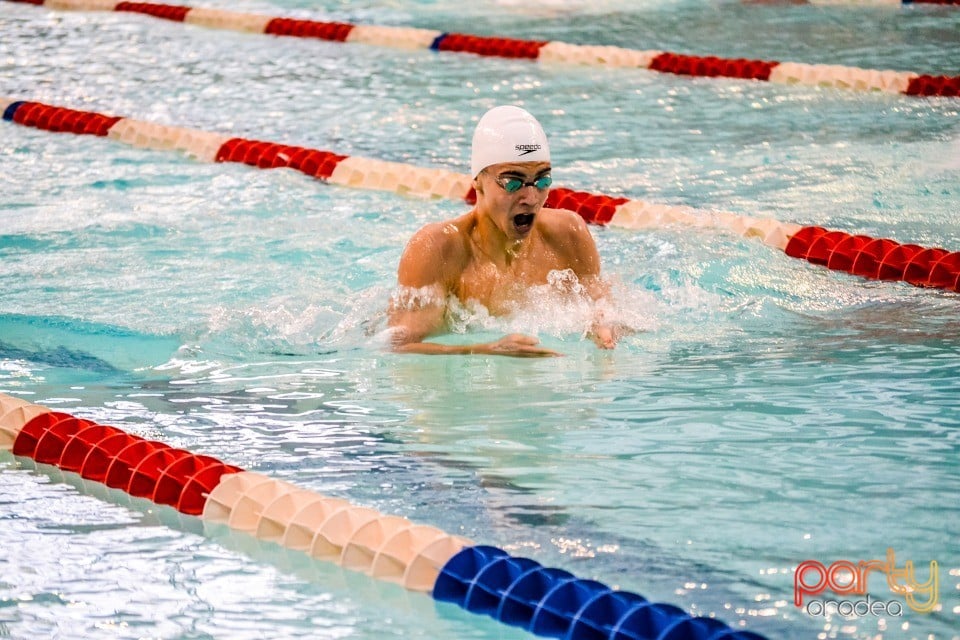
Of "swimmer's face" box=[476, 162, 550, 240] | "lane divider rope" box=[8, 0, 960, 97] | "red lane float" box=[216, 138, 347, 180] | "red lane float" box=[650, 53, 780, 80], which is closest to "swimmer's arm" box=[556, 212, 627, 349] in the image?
"swimmer's face" box=[476, 162, 550, 240]

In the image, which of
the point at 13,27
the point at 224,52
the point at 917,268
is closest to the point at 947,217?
the point at 917,268

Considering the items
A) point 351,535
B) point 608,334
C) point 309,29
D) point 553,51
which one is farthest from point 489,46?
point 351,535

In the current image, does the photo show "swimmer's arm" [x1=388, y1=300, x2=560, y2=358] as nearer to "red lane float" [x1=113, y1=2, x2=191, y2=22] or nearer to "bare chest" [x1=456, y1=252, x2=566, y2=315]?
"bare chest" [x1=456, y1=252, x2=566, y2=315]

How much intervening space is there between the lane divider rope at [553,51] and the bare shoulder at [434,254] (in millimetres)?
4412

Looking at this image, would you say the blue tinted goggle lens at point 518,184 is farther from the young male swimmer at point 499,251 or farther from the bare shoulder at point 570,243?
the bare shoulder at point 570,243

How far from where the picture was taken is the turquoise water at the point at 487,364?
2621 millimetres

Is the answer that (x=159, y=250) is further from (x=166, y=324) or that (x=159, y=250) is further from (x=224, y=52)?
(x=224, y=52)

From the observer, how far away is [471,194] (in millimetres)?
6137

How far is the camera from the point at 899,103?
24.4 ft

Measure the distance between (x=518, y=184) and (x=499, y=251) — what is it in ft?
1.11

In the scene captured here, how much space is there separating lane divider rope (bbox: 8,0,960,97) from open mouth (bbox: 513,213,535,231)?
→ 14.5 ft

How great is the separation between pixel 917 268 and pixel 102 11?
8.45 metres

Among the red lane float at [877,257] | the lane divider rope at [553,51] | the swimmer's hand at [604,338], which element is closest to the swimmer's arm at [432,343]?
the swimmer's hand at [604,338]

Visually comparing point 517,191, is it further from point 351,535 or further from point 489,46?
point 489,46
